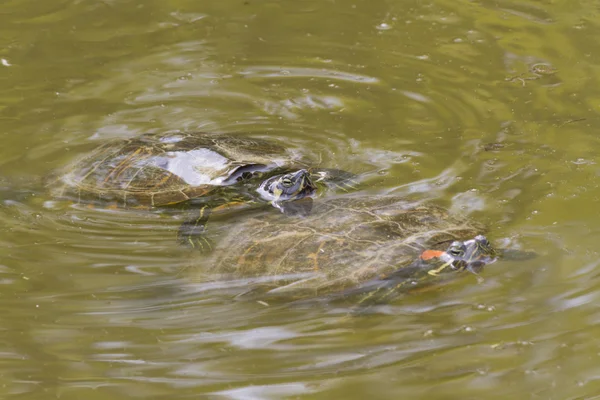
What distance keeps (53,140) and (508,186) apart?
3332 mm

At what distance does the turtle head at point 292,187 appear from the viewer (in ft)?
15.7

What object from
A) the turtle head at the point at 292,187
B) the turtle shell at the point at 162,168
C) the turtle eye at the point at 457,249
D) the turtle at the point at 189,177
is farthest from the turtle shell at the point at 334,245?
the turtle shell at the point at 162,168

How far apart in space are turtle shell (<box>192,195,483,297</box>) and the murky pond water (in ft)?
0.49

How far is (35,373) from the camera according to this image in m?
3.51

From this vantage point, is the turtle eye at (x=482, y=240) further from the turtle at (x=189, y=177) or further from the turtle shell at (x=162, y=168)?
the turtle shell at (x=162, y=168)

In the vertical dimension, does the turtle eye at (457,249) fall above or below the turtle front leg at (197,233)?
above

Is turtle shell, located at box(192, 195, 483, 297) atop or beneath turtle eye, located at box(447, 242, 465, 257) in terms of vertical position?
beneath

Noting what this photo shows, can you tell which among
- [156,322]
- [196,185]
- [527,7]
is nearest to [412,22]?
[527,7]

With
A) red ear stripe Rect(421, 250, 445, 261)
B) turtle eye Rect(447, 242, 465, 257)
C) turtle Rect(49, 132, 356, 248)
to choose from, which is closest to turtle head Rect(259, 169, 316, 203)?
turtle Rect(49, 132, 356, 248)

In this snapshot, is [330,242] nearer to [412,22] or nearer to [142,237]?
[142,237]

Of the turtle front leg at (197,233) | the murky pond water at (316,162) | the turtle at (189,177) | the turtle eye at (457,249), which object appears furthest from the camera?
the turtle at (189,177)

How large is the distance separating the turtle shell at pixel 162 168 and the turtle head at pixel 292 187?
29cm

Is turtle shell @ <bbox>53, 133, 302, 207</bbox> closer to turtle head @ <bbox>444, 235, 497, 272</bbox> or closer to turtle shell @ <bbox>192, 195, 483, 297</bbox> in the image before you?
Result: turtle shell @ <bbox>192, 195, 483, 297</bbox>

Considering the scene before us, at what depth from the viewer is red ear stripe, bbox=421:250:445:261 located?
3922 millimetres
